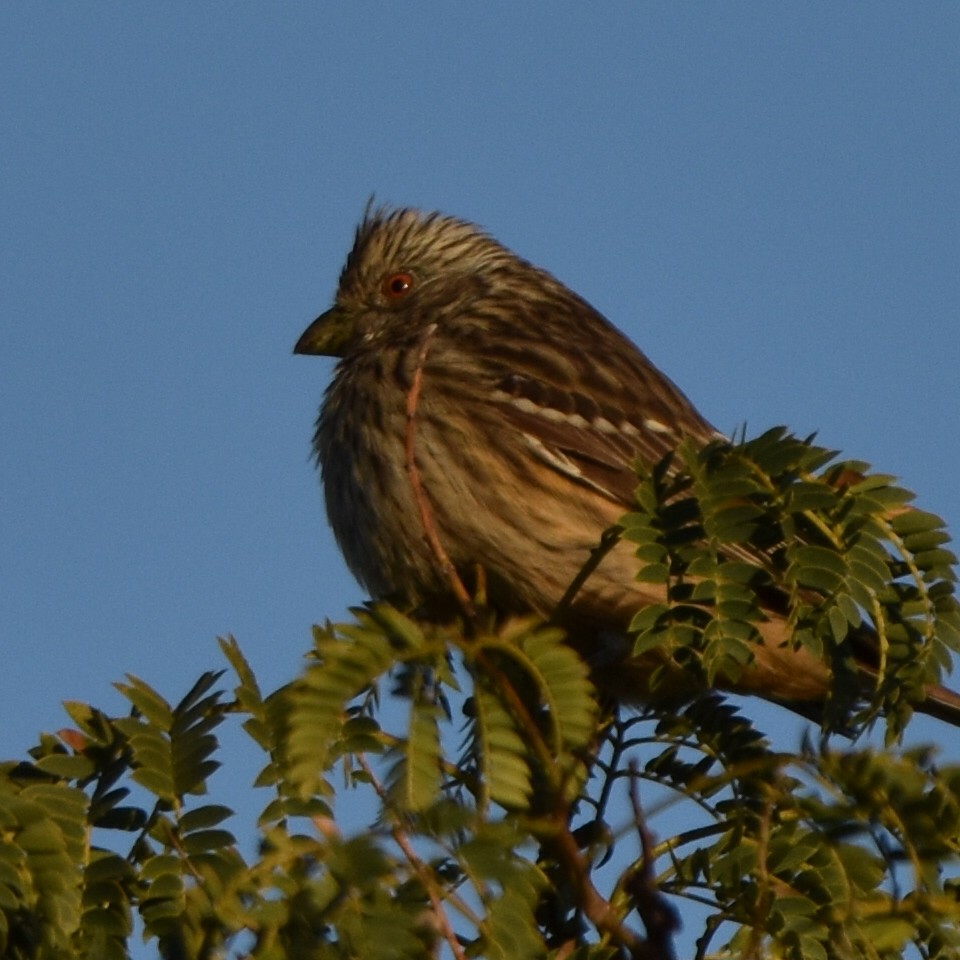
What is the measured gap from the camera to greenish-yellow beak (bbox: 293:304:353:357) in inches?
316

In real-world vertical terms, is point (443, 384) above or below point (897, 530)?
above

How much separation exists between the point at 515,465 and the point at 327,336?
1910mm

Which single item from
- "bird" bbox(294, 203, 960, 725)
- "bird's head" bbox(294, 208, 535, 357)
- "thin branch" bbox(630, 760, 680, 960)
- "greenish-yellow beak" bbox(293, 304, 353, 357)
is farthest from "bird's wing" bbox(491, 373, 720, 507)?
"thin branch" bbox(630, 760, 680, 960)

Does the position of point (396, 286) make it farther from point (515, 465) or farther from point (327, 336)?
point (515, 465)

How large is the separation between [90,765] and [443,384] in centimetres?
325

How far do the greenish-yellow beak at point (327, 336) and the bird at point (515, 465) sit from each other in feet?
0.78

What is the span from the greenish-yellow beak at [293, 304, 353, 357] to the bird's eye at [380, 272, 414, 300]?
0.88 feet

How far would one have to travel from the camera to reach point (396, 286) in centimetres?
833

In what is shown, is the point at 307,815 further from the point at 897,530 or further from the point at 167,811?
the point at 897,530

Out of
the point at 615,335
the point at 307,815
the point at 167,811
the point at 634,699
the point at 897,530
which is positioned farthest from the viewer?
the point at 615,335

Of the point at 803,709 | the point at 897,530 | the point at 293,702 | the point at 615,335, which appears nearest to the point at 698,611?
the point at 897,530

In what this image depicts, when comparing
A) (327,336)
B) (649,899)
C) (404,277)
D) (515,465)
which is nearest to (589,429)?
(515,465)

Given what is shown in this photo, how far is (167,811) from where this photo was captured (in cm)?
342

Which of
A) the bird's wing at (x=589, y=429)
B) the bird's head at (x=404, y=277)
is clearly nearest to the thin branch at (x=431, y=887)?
the bird's wing at (x=589, y=429)
